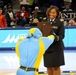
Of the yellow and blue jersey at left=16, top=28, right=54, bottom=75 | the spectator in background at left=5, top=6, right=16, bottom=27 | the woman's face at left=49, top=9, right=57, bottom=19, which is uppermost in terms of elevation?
the woman's face at left=49, top=9, right=57, bottom=19

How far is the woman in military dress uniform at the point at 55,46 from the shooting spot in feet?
18.8

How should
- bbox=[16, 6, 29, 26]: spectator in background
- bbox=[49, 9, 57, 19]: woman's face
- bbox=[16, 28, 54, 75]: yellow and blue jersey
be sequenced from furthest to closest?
1. bbox=[16, 6, 29, 26]: spectator in background
2. bbox=[49, 9, 57, 19]: woman's face
3. bbox=[16, 28, 54, 75]: yellow and blue jersey

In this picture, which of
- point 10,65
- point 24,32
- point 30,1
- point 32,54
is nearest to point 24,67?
point 32,54

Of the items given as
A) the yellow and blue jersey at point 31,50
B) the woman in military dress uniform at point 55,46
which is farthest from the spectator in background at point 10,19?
the yellow and blue jersey at point 31,50

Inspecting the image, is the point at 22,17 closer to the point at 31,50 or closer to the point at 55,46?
the point at 55,46

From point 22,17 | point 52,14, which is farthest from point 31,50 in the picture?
point 22,17

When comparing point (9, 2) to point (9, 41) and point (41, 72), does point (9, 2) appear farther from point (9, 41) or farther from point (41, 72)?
point (41, 72)

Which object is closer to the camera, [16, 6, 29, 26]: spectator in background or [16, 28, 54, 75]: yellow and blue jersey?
[16, 28, 54, 75]: yellow and blue jersey

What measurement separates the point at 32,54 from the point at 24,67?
243 mm

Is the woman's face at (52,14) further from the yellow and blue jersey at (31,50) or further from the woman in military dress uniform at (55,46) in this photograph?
the yellow and blue jersey at (31,50)

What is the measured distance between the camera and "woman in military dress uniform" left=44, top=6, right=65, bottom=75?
5730 millimetres

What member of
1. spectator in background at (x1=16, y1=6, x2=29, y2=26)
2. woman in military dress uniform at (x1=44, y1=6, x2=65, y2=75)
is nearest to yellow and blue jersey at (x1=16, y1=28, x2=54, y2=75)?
woman in military dress uniform at (x1=44, y1=6, x2=65, y2=75)

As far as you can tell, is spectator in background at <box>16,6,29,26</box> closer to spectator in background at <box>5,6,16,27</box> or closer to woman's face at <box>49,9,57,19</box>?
spectator in background at <box>5,6,16,27</box>

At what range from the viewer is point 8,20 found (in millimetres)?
14508
